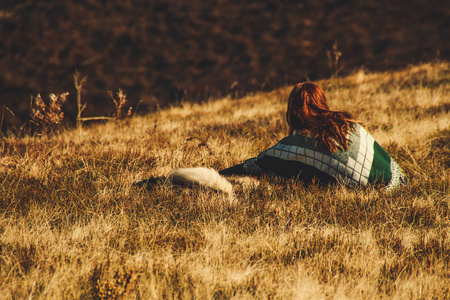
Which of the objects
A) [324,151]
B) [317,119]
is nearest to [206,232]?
[324,151]

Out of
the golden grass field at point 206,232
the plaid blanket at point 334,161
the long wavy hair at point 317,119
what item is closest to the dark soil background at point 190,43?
the golden grass field at point 206,232

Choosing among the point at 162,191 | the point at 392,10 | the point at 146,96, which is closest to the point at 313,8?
the point at 392,10

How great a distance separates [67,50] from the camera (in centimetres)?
1708

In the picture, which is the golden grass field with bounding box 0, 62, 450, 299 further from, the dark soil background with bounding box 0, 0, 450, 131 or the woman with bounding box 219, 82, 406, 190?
the dark soil background with bounding box 0, 0, 450, 131

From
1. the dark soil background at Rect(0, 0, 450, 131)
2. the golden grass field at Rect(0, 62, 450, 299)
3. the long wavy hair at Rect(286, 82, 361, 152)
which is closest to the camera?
the golden grass field at Rect(0, 62, 450, 299)

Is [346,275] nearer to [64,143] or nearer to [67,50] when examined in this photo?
[64,143]

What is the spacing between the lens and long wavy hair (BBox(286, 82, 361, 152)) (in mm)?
3004

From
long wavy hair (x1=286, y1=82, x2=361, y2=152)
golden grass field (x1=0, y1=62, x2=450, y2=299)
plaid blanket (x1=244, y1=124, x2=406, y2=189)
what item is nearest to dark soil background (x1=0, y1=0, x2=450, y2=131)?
golden grass field (x1=0, y1=62, x2=450, y2=299)

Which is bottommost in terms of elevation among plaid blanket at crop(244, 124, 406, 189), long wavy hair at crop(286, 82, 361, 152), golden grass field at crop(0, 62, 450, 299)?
golden grass field at crop(0, 62, 450, 299)

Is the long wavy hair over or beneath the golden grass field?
over

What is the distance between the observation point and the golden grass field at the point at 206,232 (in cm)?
194

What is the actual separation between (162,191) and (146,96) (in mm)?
10889

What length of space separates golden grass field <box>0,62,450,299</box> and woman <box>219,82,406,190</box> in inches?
5.1

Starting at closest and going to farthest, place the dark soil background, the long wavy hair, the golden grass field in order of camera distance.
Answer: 1. the golden grass field
2. the long wavy hair
3. the dark soil background
